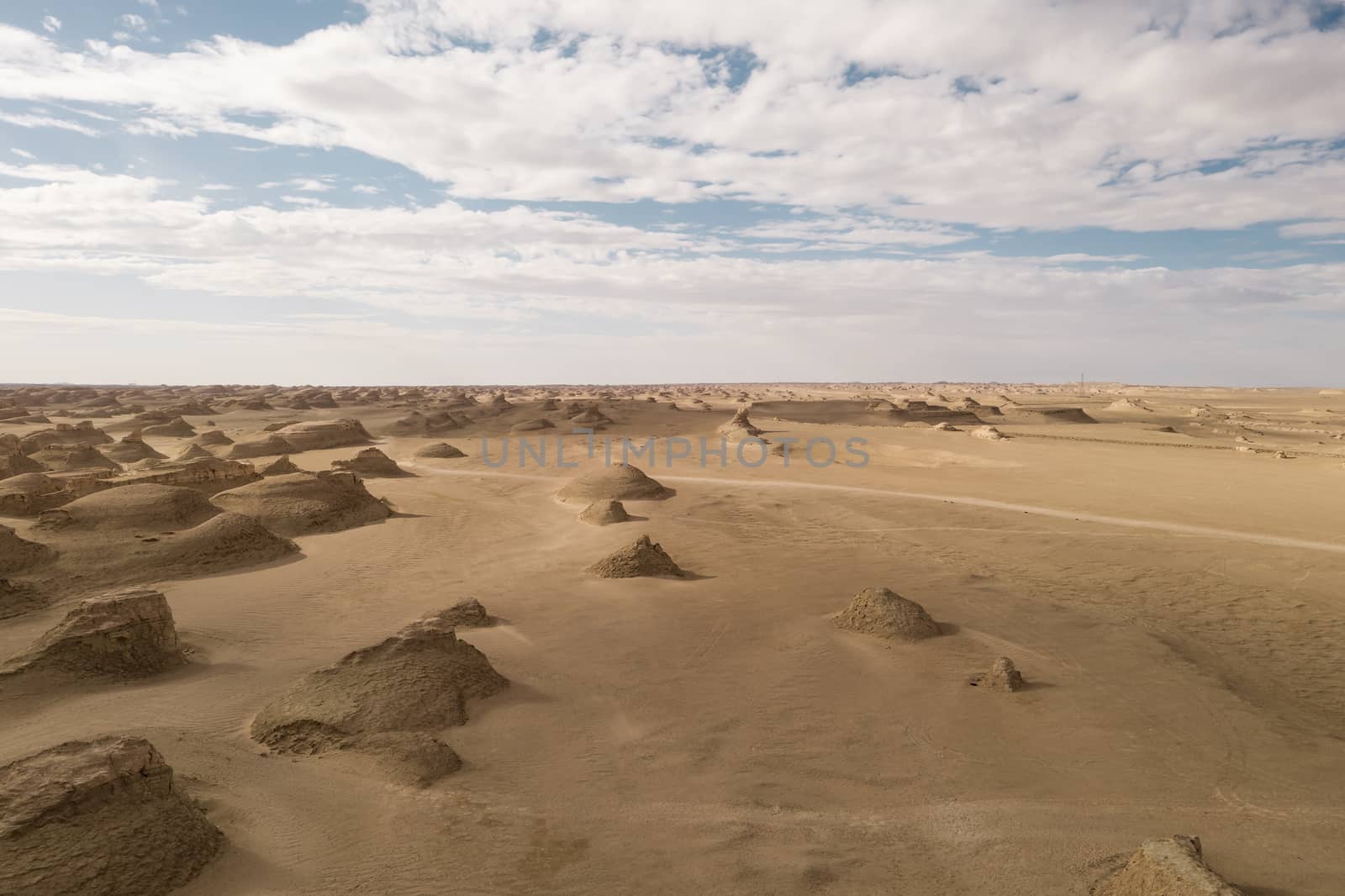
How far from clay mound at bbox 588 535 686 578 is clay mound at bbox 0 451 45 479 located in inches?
697

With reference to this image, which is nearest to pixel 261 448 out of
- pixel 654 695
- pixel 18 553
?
pixel 18 553

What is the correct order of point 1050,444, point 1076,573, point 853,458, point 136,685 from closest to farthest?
1. point 136,685
2. point 1076,573
3. point 853,458
4. point 1050,444

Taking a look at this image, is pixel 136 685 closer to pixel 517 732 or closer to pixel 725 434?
pixel 517 732

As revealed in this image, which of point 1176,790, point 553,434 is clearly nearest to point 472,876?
point 1176,790

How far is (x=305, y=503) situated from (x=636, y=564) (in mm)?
8509

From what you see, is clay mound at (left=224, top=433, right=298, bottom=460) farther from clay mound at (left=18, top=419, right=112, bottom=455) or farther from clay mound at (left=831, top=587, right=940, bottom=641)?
clay mound at (left=831, top=587, right=940, bottom=641)

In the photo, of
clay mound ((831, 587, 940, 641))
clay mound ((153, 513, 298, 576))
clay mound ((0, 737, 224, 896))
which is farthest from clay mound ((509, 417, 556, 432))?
clay mound ((0, 737, 224, 896))

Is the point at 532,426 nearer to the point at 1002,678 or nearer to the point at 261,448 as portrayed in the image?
the point at 261,448

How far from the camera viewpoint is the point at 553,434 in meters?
40.8

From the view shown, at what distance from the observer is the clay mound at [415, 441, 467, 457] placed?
32406mm

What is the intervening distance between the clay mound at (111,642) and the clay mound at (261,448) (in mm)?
23541

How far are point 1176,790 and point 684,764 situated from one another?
4095 mm

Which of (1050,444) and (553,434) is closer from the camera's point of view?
(1050,444)

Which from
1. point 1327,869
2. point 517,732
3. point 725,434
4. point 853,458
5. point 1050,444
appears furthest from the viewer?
point 725,434
